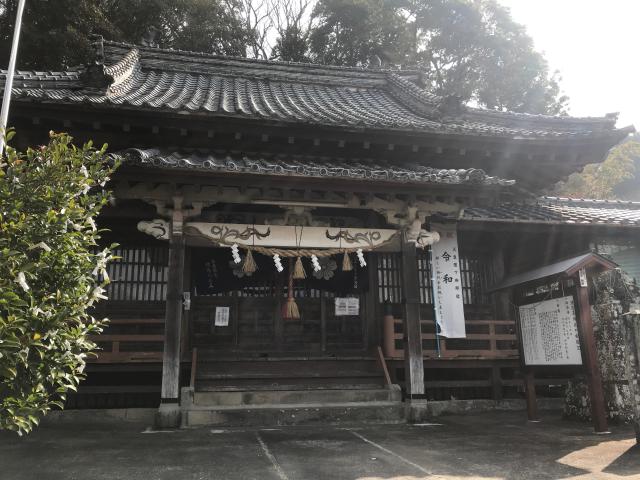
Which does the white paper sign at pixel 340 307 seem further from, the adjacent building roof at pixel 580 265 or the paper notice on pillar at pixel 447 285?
the adjacent building roof at pixel 580 265

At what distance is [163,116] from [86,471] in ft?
18.7

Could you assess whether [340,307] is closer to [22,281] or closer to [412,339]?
[412,339]

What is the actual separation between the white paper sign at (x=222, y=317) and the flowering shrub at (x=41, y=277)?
6050mm

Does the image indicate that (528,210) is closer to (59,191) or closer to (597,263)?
(597,263)

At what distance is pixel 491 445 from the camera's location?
20.2 ft

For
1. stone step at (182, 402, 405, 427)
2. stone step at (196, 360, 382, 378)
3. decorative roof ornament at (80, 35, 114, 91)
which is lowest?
stone step at (182, 402, 405, 427)

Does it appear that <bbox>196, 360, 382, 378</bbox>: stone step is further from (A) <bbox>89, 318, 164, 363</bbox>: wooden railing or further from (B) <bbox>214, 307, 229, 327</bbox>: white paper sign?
(A) <bbox>89, 318, 164, 363</bbox>: wooden railing

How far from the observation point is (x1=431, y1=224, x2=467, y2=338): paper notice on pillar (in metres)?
9.19

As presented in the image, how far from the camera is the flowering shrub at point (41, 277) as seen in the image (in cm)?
334

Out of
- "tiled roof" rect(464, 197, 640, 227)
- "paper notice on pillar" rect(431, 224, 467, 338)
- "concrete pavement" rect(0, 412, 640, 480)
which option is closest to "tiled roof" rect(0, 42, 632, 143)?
"tiled roof" rect(464, 197, 640, 227)

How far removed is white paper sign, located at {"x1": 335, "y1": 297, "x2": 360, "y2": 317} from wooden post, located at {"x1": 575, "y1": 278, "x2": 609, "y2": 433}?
4570 millimetres

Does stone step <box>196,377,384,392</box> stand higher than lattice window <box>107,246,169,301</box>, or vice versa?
lattice window <box>107,246,169,301</box>

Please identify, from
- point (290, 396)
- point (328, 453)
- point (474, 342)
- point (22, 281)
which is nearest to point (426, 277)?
point (474, 342)

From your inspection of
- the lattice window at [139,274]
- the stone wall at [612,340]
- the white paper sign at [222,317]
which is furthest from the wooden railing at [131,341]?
the stone wall at [612,340]
